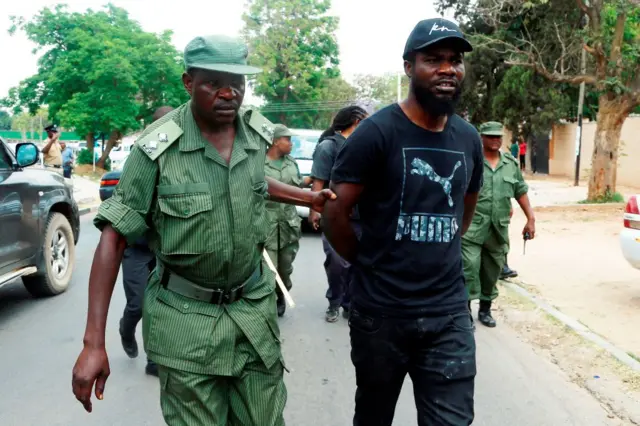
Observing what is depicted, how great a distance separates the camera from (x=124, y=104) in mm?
30312

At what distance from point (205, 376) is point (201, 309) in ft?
0.79

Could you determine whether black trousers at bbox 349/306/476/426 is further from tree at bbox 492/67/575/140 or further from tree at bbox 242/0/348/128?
tree at bbox 242/0/348/128

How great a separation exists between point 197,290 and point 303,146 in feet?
35.1

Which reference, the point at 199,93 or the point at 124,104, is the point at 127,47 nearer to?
the point at 124,104

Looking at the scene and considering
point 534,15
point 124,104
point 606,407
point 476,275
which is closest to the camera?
point 606,407

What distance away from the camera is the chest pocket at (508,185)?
594 cm

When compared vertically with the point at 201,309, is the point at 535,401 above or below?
below

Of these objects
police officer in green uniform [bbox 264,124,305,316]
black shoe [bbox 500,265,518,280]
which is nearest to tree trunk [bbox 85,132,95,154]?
black shoe [bbox 500,265,518,280]

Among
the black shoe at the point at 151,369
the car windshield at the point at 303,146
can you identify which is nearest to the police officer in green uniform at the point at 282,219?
the black shoe at the point at 151,369

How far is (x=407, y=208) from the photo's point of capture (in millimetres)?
2537

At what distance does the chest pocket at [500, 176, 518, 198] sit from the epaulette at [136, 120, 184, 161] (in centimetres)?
413

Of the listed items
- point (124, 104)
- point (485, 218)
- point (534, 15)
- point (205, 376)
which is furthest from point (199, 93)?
point (124, 104)

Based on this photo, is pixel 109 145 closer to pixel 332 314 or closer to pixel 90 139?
pixel 90 139

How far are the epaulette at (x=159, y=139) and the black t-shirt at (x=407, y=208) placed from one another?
66 cm
